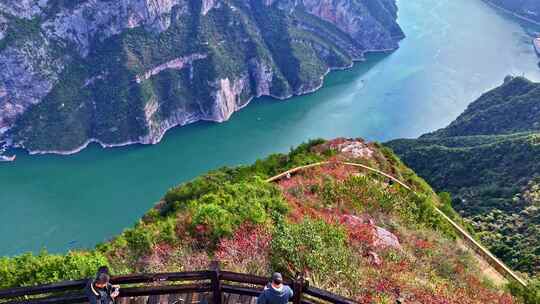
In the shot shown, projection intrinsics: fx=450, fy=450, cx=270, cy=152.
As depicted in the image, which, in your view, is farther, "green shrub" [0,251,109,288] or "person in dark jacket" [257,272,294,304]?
"green shrub" [0,251,109,288]

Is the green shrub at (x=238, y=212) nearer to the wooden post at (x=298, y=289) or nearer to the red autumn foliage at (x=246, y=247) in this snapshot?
the red autumn foliage at (x=246, y=247)

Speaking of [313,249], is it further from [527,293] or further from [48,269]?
[527,293]

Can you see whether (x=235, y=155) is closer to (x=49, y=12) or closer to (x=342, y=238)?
(x=49, y=12)

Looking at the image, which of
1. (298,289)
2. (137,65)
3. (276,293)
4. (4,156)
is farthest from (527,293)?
(137,65)

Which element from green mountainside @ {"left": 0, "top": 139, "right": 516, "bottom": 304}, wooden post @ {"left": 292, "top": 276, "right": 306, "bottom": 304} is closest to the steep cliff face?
green mountainside @ {"left": 0, "top": 139, "right": 516, "bottom": 304}

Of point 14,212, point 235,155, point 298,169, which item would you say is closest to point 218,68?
point 235,155

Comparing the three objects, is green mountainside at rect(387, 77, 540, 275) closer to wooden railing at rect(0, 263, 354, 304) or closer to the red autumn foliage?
the red autumn foliage

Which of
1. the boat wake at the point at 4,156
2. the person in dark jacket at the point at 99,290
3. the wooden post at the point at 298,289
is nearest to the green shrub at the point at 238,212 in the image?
the wooden post at the point at 298,289
